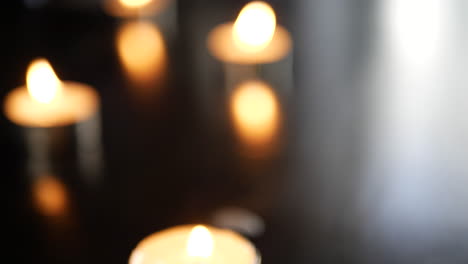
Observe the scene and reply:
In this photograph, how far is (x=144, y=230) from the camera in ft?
2.28

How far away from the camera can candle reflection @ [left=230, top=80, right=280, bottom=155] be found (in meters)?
0.83

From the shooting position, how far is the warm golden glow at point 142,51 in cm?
96

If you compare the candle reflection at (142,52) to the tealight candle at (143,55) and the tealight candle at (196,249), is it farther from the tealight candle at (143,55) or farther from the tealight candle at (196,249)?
the tealight candle at (196,249)

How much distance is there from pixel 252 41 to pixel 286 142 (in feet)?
0.62

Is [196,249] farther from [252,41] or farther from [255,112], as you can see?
[252,41]

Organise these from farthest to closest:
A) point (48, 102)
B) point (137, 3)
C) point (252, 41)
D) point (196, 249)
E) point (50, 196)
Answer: point (137, 3), point (252, 41), point (48, 102), point (50, 196), point (196, 249)

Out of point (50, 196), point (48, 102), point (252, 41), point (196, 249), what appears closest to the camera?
point (196, 249)

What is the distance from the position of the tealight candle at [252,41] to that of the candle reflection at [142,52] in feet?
0.25

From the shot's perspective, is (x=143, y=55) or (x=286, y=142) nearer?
(x=286, y=142)

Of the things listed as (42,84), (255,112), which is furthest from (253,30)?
(42,84)

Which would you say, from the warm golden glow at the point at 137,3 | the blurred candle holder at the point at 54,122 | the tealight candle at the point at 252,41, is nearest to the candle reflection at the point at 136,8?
the warm golden glow at the point at 137,3

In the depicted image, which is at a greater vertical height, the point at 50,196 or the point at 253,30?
the point at 253,30

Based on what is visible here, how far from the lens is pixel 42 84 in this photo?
2.86 ft

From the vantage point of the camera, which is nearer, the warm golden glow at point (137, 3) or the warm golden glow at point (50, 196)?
the warm golden glow at point (50, 196)
